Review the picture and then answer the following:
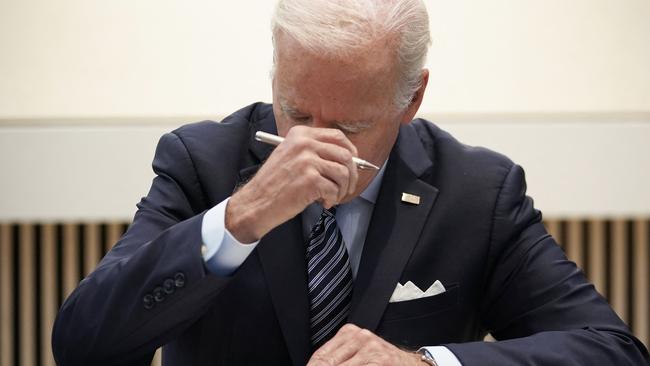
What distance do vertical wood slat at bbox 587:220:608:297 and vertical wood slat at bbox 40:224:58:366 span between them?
243cm

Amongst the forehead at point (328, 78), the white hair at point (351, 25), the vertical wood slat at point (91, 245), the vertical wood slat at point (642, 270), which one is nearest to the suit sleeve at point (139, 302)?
the forehead at point (328, 78)

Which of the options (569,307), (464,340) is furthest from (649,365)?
(464,340)

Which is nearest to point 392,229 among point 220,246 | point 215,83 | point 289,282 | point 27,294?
point 289,282

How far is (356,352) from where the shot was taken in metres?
1.93

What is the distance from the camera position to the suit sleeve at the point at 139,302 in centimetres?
199

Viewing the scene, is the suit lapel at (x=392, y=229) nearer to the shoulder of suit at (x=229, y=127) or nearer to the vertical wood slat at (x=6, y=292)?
the shoulder of suit at (x=229, y=127)

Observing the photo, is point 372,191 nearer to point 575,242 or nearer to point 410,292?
point 410,292

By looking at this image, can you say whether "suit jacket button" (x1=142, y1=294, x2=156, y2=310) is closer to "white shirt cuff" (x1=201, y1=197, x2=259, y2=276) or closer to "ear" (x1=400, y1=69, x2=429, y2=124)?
"white shirt cuff" (x1=201, y1=197, x2=259, y2=276)

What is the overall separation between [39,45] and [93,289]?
8.41 ft

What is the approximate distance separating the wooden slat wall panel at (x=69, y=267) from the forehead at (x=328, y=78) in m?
2.59

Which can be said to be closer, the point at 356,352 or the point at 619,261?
the point at 356,352

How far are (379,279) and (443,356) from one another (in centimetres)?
27

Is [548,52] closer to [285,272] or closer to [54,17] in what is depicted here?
[54,17]

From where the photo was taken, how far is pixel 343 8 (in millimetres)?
2068
